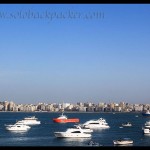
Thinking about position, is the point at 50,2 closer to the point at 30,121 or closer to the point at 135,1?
the point at 135,1

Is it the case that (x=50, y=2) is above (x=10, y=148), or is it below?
above

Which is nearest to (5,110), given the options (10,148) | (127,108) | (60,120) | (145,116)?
(127,108)

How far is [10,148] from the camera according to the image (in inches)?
38.4

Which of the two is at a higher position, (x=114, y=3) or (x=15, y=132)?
(x=114, y=3)

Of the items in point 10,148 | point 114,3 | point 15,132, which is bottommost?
point 15,132

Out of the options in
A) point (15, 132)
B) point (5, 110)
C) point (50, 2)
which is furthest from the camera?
point (5, 110)

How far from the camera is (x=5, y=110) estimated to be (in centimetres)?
6481

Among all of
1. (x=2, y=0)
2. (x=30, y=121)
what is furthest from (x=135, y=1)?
(x=30, y=121)

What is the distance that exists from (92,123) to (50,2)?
22.3 meters

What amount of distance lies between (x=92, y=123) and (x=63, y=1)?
22.3m

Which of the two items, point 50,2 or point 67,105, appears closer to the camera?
point 50,2

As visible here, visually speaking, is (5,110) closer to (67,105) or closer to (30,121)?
(67,105)

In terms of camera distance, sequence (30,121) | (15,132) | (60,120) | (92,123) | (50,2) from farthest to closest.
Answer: (60,120)
(30,121)
(92,123)
(15,132)
(50,2)

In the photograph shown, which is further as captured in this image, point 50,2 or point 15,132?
point 15,132
